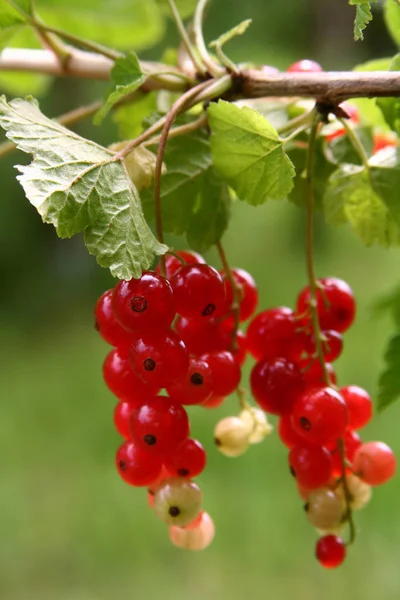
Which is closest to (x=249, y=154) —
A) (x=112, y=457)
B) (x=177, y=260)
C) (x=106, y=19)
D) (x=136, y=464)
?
(x=177, y=260)

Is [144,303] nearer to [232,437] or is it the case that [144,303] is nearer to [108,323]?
[108,323]

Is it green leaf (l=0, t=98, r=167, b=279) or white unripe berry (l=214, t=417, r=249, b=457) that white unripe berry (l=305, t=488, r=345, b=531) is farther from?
green leaf (l=0, t=98, r=167, b=279)

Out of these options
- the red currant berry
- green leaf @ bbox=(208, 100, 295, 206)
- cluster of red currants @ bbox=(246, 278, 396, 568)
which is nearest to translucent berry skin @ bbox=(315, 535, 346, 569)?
cluster of red currants @ bbox=(246, 278, 396, 568)

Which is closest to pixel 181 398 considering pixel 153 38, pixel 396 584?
pixel 153 38

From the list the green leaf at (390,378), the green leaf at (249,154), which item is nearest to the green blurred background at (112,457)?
the green leaf at (390,378)

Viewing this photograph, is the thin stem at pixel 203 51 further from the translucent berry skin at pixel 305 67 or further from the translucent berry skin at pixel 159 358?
the translucent berry skin at pixel 159 358

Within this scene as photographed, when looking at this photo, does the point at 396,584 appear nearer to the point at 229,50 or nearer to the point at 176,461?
the point at 176,461
